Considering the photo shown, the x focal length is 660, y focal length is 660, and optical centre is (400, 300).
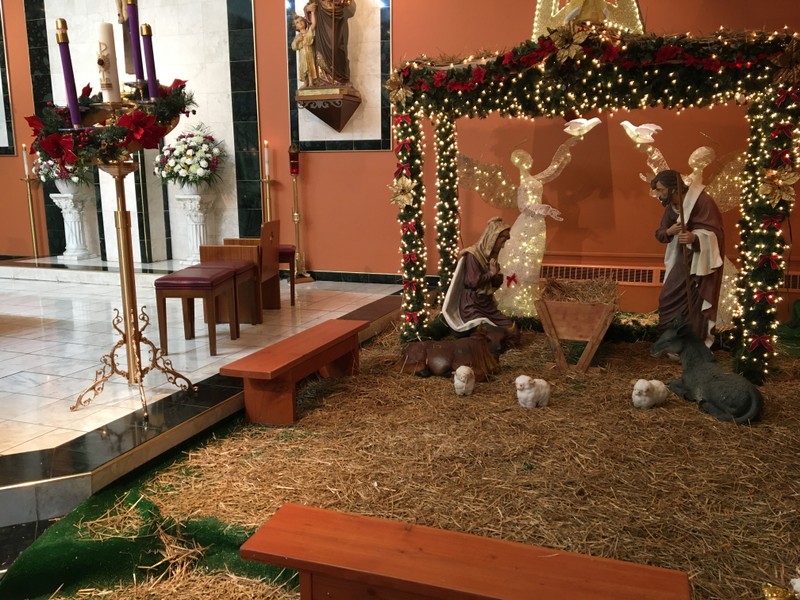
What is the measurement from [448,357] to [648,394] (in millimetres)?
1510

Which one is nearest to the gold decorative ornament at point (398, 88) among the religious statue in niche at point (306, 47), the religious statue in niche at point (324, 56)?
the religious statue in niche at point (324, 56)

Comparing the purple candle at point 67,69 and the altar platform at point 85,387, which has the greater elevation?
the purple candle at point 67,69

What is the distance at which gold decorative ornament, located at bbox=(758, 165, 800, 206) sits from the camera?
15.5ft

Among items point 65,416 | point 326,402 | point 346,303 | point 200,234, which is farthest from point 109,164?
point 200,234

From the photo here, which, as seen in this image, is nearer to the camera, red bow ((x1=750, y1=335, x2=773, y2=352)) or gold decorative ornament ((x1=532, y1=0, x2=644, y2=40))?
red bow ((x1=750, y1=335, x2=773, y2=352))

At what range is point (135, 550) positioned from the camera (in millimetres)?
3086

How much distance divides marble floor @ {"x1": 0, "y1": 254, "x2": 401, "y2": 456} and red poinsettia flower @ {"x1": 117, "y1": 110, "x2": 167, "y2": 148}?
5.44ft

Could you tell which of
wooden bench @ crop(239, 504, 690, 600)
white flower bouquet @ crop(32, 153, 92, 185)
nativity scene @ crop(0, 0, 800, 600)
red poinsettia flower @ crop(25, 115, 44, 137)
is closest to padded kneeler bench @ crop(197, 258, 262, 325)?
nativity scene @ crop(0, 0, 800, 600)

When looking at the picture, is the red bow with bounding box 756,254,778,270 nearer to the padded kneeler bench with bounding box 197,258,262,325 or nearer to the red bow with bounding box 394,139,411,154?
the red bow with bounding box 394,139,411,154

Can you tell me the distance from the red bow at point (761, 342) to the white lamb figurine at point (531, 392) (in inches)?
66.7

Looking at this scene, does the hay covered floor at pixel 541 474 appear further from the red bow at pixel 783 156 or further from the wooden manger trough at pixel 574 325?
the red bow at pixel 783 156

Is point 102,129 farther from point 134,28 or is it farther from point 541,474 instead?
point 541,474

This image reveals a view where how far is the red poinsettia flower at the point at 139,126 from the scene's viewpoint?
155 inches

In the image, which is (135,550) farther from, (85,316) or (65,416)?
(85,316)
